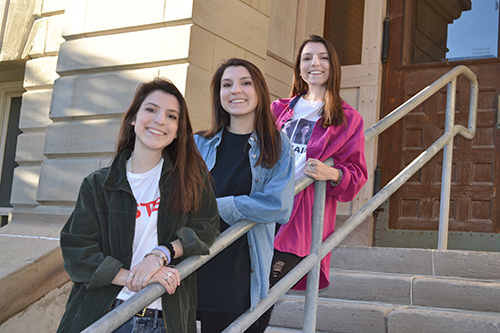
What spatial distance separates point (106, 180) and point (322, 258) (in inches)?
38.1

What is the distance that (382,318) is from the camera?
260 cm

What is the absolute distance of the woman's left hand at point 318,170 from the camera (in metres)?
2.07

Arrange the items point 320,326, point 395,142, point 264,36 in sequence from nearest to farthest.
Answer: point 320,326 → point 264,36 → point 395,142

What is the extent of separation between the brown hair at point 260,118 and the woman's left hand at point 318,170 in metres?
0.21

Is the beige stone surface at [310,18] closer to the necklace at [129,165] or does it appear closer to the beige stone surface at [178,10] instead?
the beige stone surface at [178,10]

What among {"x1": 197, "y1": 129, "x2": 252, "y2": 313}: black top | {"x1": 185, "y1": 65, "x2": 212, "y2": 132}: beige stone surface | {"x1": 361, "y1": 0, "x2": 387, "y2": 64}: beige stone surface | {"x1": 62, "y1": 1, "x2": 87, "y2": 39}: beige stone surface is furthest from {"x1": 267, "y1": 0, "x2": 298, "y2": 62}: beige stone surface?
{"x1": 197, "y1": 129, "x2": 252, "y2": 313}: black top

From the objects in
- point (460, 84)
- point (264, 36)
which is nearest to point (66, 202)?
point (264, 36)

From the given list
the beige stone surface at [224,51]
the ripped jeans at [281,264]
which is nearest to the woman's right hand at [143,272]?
the ripped jeans at [281,264]

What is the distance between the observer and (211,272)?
1.84 m

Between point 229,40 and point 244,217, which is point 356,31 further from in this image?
point 244,217

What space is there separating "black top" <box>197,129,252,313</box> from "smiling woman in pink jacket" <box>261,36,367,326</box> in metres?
0.23

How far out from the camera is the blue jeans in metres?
1.55

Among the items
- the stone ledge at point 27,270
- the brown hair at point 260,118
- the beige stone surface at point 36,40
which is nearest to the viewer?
the brown hair at point 260,118

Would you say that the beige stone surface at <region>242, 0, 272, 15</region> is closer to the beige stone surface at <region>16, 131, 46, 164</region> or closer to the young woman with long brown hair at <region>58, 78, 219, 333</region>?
the beige stone surface at <region>16, 131, 46, 164</region>
